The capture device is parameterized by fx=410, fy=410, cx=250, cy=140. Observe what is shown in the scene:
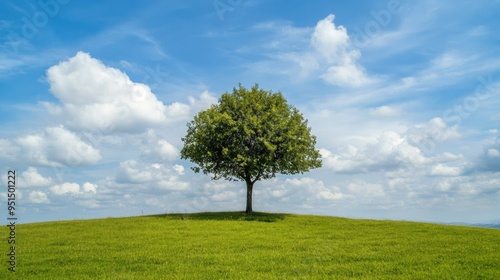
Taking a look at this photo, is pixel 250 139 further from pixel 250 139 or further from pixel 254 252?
pixel 254 252

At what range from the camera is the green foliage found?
177 ft

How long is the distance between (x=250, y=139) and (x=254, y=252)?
90.5 ft

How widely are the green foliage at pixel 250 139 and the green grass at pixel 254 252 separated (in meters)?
11.6

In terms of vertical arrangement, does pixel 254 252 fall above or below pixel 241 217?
above

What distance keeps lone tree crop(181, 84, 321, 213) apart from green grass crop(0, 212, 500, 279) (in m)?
11.6

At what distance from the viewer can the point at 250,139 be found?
54719 mm

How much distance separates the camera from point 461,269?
22359mm

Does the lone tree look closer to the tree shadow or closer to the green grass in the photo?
the tree shadow

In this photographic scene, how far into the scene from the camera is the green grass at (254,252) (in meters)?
22.2

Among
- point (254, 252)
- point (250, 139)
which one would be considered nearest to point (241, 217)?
point (250, 139)

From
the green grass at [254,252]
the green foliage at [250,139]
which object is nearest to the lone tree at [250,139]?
the green foliage at [250,139]

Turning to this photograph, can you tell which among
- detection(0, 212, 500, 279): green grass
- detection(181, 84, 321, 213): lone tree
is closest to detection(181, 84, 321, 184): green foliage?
detection(181, 84, 321, 213): lone tree

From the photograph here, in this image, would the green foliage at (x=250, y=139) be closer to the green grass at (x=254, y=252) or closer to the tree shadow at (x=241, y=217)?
the tree shadow at (x=241, y=217)

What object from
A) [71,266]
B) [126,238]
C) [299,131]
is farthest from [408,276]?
[299,131]
